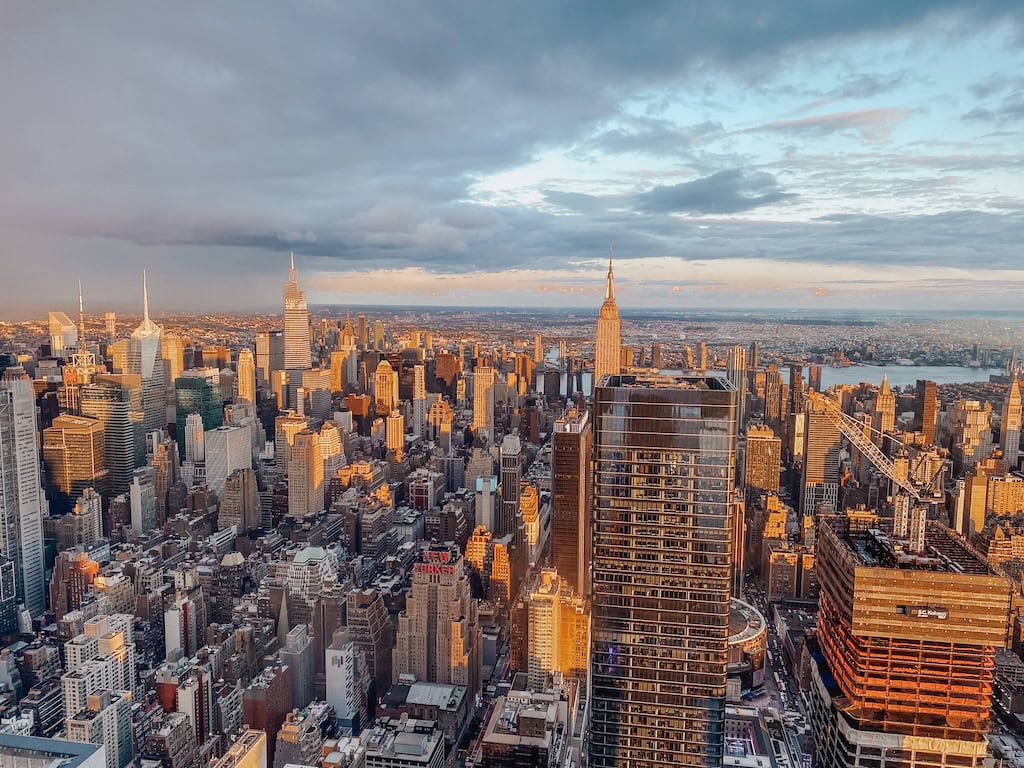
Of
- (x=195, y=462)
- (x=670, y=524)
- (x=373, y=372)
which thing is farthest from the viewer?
(x=373, y=372)

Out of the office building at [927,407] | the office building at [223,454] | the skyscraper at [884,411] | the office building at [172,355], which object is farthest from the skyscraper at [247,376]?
the office building at [927,407]

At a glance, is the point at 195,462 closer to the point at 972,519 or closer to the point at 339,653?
the point at 339,653

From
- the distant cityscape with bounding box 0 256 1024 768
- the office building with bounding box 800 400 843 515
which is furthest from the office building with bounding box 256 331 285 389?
the office building with bounding box 800 400 843 515

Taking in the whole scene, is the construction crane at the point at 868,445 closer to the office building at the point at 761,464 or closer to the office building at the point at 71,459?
the office building at the point at 761,464

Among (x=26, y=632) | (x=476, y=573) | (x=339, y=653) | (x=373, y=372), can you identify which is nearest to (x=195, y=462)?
(x=373, y=372)

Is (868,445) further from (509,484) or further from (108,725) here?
(108,725)

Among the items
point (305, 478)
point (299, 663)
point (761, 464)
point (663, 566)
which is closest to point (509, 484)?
point (305, 478)
